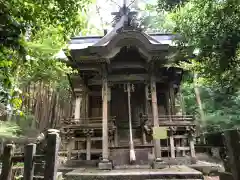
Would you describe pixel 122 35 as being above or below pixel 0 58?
above

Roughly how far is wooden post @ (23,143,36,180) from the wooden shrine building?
3132 millimetres

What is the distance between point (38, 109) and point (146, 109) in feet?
41.9

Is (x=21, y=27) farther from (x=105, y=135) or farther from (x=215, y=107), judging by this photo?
(x=215, y=107)

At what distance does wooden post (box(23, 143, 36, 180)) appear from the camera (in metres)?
3.85

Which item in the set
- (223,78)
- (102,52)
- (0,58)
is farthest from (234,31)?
(0,58)

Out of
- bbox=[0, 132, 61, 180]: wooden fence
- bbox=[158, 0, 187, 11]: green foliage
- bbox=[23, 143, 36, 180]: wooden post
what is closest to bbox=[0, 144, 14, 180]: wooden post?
bbox=[0, 132, 61, 180]: wooden fence

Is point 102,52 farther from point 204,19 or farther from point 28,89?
point 28,89

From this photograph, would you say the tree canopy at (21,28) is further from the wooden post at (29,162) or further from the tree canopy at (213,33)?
the tree canopy at (213,33)

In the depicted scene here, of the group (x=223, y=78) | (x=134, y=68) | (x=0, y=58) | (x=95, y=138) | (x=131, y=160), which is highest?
(x=134, y=68)

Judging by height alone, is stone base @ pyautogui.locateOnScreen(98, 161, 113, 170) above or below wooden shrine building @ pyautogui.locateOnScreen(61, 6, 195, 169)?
below

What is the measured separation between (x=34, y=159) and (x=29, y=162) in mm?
104

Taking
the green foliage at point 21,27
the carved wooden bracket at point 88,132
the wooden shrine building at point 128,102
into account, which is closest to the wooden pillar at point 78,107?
the wooden shrine building at point 128,102

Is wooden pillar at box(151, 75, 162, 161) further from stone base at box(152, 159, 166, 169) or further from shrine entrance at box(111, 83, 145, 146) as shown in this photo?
shrine entrance at box(111, 83, 145, 146)

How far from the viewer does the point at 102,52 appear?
7.30 metres
